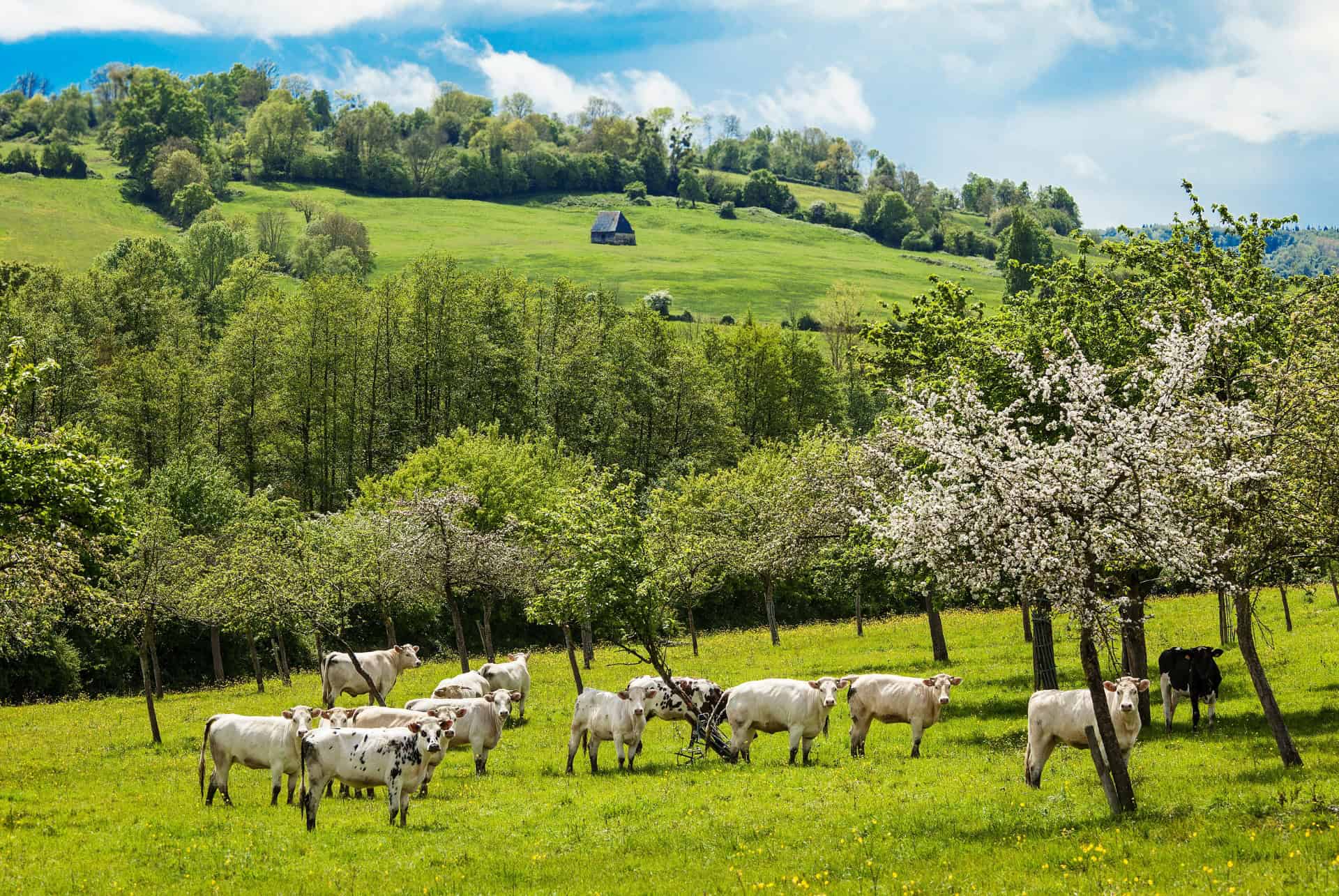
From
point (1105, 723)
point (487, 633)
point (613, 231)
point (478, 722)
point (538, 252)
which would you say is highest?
point (613, 231)

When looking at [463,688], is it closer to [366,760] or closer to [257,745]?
[257,745]

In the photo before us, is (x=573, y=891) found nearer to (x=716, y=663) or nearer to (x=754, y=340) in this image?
(x=716, y=663)

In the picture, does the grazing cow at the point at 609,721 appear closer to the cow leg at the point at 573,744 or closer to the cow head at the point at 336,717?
the cow leg at the point at 573,744

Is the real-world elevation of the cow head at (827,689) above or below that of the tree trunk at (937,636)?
above

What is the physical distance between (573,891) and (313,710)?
9888mm

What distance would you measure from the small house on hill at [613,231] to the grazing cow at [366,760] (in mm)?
175357

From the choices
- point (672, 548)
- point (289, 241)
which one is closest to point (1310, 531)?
point (672, 548)

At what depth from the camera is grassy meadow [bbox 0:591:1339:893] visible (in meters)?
14.5

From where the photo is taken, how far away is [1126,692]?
2033 centimetres

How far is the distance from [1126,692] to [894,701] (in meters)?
6.41

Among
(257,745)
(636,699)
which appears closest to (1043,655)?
(636,699)

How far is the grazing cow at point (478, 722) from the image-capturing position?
990 inches

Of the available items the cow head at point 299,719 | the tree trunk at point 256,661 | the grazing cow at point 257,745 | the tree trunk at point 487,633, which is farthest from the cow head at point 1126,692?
the tree trunk at point 256,661

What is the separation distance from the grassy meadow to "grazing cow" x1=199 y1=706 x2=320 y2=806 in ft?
2.52
